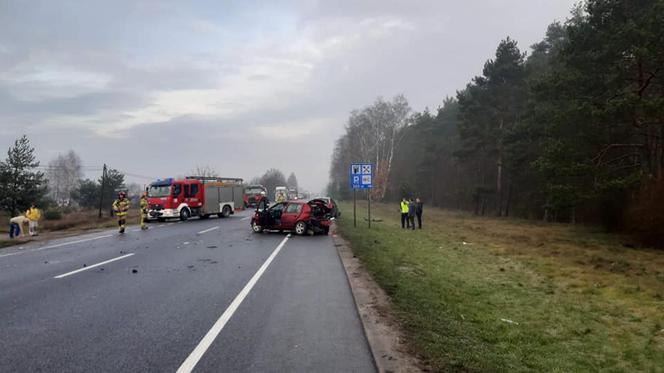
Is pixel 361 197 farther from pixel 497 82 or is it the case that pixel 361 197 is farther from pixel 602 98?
pixel 602 98

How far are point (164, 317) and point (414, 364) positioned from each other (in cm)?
353

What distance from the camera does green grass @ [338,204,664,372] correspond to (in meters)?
5.32

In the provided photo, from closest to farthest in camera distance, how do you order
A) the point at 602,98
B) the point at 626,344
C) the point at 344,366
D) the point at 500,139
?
the point at 344,366, the point at 626,344, the point at 602,98, the point at 500,139

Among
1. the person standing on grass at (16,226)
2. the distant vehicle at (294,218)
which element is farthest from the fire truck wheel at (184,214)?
the distant vehicle at (294,218)

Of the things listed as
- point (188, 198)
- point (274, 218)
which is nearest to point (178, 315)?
point (274, 218)

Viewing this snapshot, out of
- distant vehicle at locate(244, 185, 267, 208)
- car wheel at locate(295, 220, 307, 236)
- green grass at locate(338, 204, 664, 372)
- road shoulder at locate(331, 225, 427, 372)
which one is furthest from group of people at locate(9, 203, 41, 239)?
distant vehicle at locate(244, 185, 267, 208)

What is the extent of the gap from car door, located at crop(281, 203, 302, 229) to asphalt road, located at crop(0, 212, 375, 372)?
22.7 ft

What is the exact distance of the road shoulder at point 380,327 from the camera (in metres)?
4.55

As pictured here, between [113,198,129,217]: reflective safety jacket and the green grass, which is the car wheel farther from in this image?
[113,198,129,217]: reflective safety jacket

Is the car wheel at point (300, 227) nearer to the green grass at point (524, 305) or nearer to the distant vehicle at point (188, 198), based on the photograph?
the green grass at point (524, 305)

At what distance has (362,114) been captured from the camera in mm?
62750

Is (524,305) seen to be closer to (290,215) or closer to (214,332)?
(214,332)

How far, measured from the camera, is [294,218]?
755 inches

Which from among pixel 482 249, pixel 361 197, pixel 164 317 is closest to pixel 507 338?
pixel 164 317
